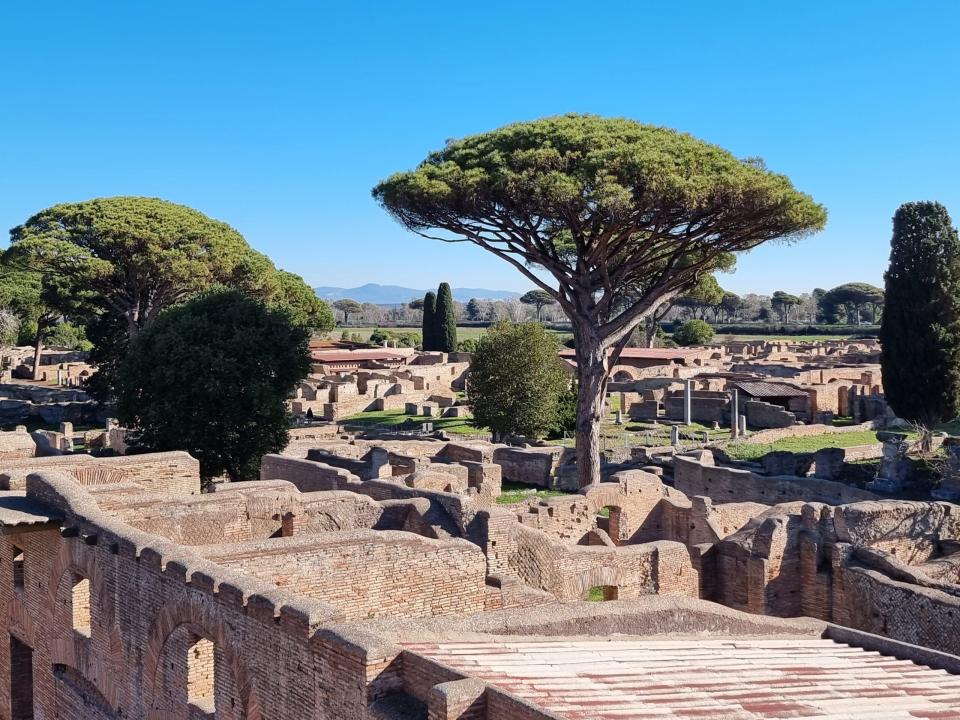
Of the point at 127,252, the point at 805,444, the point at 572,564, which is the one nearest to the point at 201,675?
the point at 572,564

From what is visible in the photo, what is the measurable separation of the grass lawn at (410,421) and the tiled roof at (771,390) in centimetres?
1344

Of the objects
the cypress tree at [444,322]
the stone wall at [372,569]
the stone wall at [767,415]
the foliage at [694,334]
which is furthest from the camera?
the foliage at [694,334]

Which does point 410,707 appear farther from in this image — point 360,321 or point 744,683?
point 360,321

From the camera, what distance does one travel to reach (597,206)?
22.4 meters

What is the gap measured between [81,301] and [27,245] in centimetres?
438

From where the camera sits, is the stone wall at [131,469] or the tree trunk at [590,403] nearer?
the stone wall at [131,469]

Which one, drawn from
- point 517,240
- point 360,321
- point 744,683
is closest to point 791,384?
point 517,240

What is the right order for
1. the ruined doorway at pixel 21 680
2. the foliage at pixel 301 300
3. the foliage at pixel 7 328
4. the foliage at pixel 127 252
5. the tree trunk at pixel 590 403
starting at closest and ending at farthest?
1. the ruined doorway at pixel 21 680
2. the tree trunk at pixel 590 403
3. the foliage at pixel 127 252
4. the foliage at pixel 301 300
5. the foliage at pixel 7 328

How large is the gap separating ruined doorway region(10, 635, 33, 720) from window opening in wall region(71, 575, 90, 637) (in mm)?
2193

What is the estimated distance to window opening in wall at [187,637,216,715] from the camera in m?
9.27

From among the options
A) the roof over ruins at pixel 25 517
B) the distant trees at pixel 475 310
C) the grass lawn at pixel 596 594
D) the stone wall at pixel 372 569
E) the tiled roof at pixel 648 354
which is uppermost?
the distant trees at pixel 475 310

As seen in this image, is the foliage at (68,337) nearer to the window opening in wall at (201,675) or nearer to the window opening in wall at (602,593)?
the window opening in wall at (602,593)

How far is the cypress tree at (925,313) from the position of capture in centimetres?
2961

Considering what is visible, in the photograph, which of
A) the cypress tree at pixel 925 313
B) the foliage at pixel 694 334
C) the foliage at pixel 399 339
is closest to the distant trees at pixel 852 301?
the foliage at pixel 694 334
